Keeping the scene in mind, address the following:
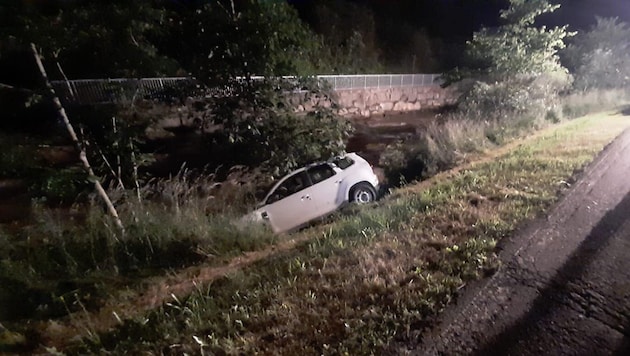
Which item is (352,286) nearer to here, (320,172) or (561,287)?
(561,287)

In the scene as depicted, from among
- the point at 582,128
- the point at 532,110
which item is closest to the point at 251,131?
the point at 582,128

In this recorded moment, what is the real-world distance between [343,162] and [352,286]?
5045 millimetres

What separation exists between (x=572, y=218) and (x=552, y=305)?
1796 mm

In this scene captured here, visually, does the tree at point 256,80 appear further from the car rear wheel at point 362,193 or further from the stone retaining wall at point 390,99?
the stone retaining wall at point 390,99

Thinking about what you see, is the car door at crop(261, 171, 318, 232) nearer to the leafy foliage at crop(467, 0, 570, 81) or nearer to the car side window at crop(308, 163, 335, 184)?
the car side window at crop(308, 163, 335, 184)

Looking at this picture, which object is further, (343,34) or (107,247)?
(343,34)

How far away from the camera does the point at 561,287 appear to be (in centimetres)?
304

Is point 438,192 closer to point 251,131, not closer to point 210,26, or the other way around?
point 251,131

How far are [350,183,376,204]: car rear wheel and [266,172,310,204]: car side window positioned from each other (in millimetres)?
1148

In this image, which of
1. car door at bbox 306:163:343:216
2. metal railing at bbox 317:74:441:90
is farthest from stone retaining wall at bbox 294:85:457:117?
car door at bbox 306:163:343:216

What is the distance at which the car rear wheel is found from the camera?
26.2 ft

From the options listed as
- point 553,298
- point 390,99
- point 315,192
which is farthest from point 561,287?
point 390,99

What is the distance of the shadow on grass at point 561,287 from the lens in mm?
2523

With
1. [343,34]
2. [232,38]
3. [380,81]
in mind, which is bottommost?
[380,81]
